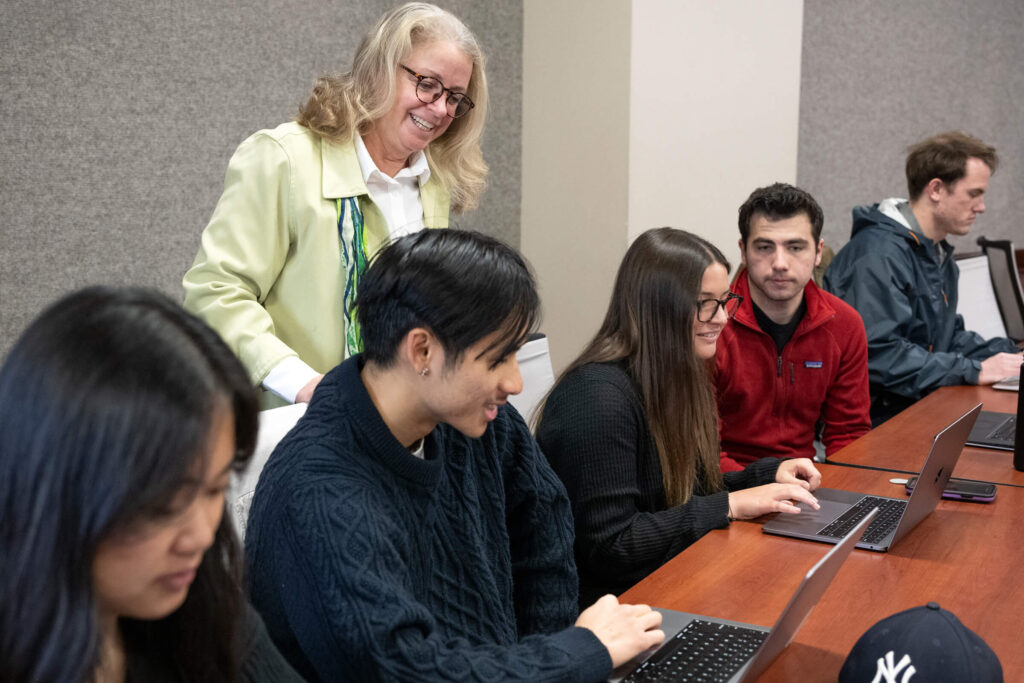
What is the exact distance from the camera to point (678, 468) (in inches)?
70.8

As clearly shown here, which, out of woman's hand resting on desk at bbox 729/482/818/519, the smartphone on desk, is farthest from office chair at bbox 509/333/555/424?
the smartphone on desk

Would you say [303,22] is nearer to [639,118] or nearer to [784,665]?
[639,118]

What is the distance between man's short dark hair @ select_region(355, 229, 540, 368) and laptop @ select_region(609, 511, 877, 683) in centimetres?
39

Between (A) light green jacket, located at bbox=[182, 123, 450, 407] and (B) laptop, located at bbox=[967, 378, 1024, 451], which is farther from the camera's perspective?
(B) laptop, located at bbox=[967, 378, 1024, 451]

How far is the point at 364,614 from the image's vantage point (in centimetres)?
99

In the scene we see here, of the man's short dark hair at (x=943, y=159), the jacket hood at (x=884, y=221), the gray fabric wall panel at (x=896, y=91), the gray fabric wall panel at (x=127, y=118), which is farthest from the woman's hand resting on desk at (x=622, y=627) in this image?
the gray fabric wall panel at (x=896, y=91)

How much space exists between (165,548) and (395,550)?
41 cm

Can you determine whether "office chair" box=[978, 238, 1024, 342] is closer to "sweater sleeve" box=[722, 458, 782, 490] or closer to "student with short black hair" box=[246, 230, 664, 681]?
"sweater sleeve" box=[722, 458, 782, 490]

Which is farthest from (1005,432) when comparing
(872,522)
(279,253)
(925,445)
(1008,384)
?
(279,253)

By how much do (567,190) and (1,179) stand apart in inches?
68.5

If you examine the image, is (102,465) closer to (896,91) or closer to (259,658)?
(259,658)

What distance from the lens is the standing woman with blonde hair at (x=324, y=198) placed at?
1.76 meters

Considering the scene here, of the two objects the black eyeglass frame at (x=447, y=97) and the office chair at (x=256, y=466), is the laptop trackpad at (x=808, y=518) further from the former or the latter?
the black eyeglass frame at (x=447, y=97)

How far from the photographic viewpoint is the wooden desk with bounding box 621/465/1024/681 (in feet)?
3.99
